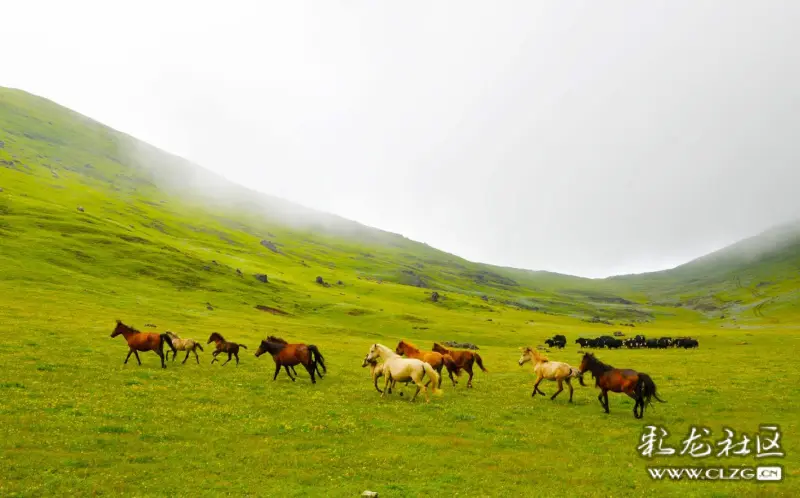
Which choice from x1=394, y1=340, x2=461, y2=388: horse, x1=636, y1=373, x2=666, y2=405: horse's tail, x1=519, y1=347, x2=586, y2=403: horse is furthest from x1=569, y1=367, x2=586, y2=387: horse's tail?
x1=394, y1=340, x2=461, y2=388: horse

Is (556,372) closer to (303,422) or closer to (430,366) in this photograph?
(430,366)

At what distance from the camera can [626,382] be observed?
67.2 ft

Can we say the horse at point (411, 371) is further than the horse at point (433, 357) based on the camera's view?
No

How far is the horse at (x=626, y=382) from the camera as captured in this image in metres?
20.2

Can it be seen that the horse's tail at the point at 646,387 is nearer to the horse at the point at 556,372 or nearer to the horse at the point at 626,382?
the horse at the point at 626,382

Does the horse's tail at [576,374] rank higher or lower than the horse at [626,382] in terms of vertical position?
lower

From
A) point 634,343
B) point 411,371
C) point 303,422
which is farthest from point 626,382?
point 634,343

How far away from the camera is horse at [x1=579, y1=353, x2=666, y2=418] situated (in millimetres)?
20188

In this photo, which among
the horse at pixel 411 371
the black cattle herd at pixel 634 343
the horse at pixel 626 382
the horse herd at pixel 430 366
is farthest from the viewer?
the black cattle herd at pixel 634 343

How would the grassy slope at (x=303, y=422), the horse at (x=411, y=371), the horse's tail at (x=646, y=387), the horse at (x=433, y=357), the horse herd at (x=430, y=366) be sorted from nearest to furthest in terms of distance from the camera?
the grassy slope at (x=303, y=422) < the horse's tail at (x=646, y=387) < the horse herd at (x=430, y=366) < the horse at (x=411, y=371) < the horse at (x=433, y=357)

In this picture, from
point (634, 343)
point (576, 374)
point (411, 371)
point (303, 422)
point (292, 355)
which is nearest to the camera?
point (303, 422)

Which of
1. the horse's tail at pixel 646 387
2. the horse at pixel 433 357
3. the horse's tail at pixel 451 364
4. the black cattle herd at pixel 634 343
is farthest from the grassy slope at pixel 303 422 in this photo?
the black cattle herd at pixel 634 343

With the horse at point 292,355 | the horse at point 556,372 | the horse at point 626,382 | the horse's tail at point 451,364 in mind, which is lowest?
the horse at point 292,355

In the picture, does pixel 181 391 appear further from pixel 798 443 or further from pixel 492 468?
pixel 798 443
